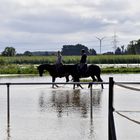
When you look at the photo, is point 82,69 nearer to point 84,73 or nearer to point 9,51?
point 84,73

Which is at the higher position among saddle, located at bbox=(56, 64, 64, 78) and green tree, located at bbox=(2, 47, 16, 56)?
green tree, located at bbox=(2, 47, 16, 56)

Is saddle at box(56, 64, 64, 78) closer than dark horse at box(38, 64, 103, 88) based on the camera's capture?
No

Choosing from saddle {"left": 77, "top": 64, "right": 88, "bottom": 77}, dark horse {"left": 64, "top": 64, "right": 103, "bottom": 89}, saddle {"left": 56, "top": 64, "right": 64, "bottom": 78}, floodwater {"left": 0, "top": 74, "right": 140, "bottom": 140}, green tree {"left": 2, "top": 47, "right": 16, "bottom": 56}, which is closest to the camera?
floodwater {"left": 0, "top": 74, "right": 140, "bottom": 140}

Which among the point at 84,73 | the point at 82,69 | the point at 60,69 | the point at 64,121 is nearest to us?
the point at 64,121

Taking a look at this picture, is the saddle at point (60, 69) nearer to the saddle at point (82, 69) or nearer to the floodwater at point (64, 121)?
the saddle at point (82, 69)

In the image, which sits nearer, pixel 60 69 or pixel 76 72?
pixel 76 72

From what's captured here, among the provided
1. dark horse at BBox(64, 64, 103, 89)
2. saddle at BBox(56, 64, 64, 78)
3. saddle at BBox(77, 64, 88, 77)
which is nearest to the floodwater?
saddle at BBox(77, 64, 88, 77)

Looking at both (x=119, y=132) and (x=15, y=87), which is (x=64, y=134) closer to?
(x=119, y=132)

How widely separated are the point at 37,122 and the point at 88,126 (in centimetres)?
161

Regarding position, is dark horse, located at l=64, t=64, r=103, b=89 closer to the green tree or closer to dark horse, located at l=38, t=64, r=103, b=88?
dark horse, located at l=38, t=64, r=103, b=88

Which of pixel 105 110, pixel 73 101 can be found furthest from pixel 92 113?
pixel 73 101

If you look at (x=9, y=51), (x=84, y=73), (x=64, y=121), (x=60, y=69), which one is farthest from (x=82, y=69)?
(x=9, y=51)

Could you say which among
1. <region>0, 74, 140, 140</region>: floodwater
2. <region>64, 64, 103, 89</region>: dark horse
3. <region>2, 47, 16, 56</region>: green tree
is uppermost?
<region>2, 47, 16, 56</region>: green tree

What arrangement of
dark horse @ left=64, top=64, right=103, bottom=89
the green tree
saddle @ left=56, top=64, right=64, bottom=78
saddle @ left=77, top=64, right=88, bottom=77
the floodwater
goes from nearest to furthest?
the floodwater, saddle @ left=77, top=64, right=88, bottom=77, dark horse @ left=64, top=64, right=103, bottom=89, saddle @ left=56, top=64, right=64, bottom=78, the green tree
